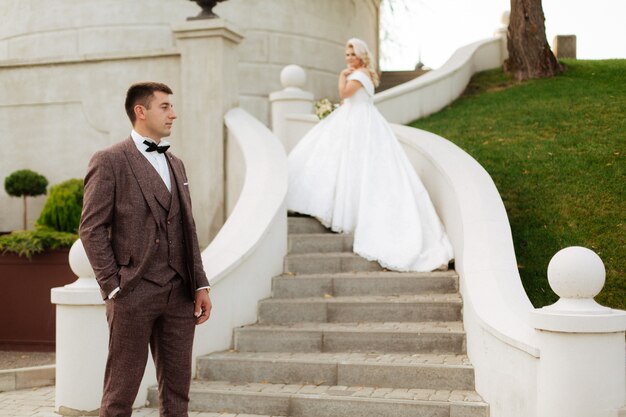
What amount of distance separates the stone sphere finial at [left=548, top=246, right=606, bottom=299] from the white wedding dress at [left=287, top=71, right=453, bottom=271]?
125 inches

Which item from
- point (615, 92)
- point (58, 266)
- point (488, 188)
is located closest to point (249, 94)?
point (615, 92)

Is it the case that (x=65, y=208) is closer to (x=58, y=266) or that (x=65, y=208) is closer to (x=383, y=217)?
(x=58, y=266)

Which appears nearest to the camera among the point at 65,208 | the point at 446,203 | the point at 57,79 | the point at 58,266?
the point at 446,203

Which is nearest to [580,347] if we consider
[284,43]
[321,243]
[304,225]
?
[321,243]

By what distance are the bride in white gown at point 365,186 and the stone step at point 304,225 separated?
95 millimetres

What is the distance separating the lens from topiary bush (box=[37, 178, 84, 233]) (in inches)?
382

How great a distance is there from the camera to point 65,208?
9734 millimetres

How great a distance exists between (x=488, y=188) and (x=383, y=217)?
4.20 ft

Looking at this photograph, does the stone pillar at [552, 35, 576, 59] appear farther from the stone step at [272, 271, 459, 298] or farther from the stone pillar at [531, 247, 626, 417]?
the stone pillar at [531, 247, 626, 417]

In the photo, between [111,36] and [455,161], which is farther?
[111,36]

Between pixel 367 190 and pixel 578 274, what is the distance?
428 cm

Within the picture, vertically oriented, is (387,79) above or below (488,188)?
above

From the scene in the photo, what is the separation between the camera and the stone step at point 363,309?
699 centimetres

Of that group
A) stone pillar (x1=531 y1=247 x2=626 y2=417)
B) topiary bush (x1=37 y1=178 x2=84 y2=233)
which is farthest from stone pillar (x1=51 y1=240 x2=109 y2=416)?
topiary bush (x1=37 y1=178 x2=84 y2=233)
